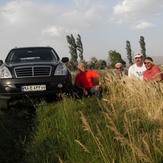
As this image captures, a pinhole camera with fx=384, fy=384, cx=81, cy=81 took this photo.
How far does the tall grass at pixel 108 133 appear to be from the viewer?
388cm

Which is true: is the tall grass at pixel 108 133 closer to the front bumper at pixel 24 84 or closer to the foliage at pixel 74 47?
the front bumper at pixel 24 84

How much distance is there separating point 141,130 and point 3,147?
2396 millimetres

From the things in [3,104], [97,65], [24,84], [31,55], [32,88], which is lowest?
[3,104]

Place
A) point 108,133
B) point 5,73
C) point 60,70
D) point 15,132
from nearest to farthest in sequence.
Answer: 1. point 108,133
2. point 15,132
3. point 5,73
4. point 60,70

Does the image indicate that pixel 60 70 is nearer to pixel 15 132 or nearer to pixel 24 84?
pixel 24 84

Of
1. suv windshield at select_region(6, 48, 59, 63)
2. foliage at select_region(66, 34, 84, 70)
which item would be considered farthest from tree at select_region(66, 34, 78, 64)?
suv windshield at select_region(6, 48, 59, 63)

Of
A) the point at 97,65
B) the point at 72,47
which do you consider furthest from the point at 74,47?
the point at 97,65

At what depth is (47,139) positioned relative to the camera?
19.2 ft

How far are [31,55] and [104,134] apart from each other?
713 centimetres

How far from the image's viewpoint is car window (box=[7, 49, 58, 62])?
36.2 ft

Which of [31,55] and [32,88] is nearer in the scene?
[32,88]

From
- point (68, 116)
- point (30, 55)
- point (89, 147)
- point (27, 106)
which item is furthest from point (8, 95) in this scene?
point (89, 147)

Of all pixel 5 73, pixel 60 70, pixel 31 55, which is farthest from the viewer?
pixel 31 55

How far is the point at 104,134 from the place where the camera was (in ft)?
15.1
